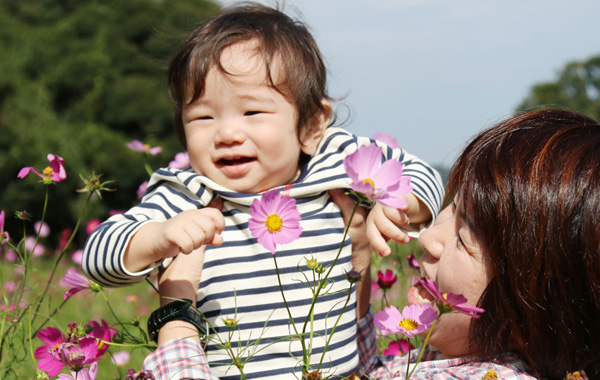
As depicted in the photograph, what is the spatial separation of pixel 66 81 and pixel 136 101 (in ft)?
4.31

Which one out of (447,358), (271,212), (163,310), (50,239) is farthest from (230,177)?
(50,239)

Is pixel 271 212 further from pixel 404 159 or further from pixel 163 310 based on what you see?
pixel 404 159

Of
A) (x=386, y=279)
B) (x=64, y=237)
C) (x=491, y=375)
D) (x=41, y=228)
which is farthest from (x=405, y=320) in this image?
(x=64, y=237)

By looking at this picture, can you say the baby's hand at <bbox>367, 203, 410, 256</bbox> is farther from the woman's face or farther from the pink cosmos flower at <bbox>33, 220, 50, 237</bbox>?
the pink cosmos flower at <bbox>33, 220, 50, 237</bbox>

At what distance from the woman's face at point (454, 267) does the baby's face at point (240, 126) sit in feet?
1.43

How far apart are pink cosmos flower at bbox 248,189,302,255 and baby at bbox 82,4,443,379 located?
0.36 meters

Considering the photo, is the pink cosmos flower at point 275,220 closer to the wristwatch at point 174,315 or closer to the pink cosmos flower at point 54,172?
the wristwatch at point 174,315

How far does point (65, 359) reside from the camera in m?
1.21

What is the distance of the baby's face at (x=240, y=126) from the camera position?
157cm

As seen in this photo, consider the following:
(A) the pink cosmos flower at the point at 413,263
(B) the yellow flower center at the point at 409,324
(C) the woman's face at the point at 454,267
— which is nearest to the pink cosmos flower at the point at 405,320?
(B) the yellow flower center at the point at 409,324

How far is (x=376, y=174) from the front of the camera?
1.07m

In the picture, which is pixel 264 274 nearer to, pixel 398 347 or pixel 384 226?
pixel 384 226

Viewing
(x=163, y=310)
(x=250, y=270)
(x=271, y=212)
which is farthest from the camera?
(x=250, y=270)

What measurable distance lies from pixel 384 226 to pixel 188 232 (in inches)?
18.8
